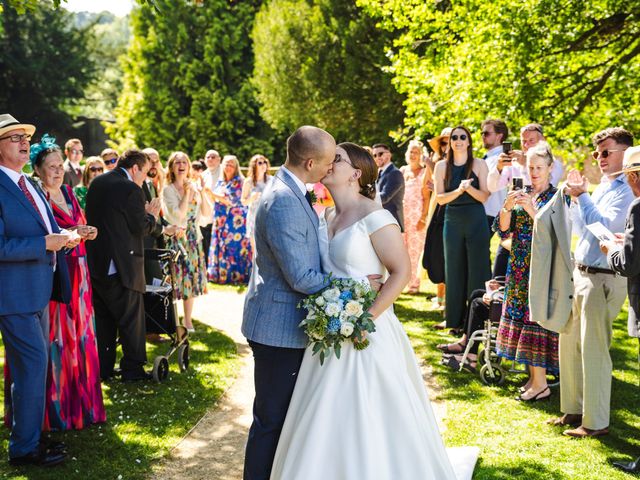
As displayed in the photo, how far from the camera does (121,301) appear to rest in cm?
671

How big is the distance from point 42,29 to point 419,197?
A: 29802mm

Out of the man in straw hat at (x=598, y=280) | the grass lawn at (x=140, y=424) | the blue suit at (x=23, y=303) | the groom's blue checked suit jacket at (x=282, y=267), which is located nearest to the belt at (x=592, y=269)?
the man in straw hat at (x=598, y=280)

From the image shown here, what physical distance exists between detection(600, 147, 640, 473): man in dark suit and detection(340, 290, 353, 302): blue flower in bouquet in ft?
6.02

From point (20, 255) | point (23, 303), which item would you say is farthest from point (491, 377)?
point (20, 255)

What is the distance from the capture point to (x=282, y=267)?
3.86 m

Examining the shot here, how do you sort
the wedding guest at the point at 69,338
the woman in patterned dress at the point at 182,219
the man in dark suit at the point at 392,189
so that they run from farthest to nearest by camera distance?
the man in dark suit at the point at 392,189, the woman in patterned dress at the point at 182,219, the wedding guest at the point at 69,338

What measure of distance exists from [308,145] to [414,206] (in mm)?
7778

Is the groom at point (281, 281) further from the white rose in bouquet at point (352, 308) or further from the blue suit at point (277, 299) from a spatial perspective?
the white rose in bouquet at point (352, 308)

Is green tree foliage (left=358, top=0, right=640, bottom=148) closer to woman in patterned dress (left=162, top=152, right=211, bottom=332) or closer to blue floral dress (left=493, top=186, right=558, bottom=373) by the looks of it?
woman in patterned dress (left=162, top=152, right=211, bottom=332)

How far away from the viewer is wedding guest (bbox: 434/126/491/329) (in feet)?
27.0

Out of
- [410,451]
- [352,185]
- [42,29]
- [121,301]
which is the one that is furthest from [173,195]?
[42,29]

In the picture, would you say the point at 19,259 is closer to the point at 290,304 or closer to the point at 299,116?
the point at 290,304

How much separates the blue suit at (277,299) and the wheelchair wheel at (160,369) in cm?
287

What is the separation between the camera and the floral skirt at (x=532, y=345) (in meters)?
6.23
